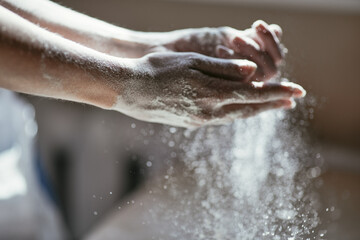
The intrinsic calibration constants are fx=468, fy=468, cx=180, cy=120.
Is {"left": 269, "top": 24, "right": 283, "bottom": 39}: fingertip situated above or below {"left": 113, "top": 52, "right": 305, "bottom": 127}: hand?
above

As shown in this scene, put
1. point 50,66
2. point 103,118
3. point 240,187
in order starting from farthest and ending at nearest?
point 103,118, point 240,187, point 50,66

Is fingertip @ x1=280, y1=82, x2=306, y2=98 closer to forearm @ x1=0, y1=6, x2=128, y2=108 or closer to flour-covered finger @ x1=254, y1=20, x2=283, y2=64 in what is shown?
flour-covered finger @ x1=254, y1=20, x2=283, y2=64

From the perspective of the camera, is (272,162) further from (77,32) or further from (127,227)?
(77,32)

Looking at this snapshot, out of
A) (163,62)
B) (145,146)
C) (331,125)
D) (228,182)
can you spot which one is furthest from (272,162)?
(331,125)

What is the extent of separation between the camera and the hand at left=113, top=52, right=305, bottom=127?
0.51 metres

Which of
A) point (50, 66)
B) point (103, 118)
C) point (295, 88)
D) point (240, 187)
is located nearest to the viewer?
point (50, 66)

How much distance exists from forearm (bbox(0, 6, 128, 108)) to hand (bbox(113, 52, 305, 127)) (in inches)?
1.0

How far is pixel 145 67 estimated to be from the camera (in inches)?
20.2

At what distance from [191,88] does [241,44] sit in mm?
131

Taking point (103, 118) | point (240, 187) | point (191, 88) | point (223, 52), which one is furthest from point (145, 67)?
point (103, 118)

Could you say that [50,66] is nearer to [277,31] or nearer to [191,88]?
[191,88]

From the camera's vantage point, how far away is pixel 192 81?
520 mm

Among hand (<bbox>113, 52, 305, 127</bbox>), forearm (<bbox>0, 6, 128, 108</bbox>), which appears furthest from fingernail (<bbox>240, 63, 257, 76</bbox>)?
forearm (<bbox>0, 6, 128, 108</bbox>)

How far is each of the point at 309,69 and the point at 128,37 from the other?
0.30m
